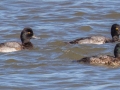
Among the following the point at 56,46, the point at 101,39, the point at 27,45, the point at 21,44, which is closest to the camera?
the point at 56,46

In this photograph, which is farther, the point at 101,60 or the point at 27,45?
the point at 27,45

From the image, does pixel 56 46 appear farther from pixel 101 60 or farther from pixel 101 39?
pixel 101 60

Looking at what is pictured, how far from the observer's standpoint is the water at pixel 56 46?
16.1 m

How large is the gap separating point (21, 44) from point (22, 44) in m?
0.10

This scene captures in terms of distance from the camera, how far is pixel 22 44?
21812mm

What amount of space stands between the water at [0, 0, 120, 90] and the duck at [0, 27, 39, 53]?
0.27m

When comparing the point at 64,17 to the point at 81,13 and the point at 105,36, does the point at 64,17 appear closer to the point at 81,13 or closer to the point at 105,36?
the point at 81,13

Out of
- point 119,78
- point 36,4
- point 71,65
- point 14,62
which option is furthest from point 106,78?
point 36,4

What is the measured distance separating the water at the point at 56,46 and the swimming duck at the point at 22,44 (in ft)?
0.88

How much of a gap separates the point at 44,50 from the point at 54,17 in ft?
21.3

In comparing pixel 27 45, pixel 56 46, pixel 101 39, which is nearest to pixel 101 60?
pixel 56 46

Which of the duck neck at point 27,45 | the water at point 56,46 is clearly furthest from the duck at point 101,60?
the duck neck at point 27,45

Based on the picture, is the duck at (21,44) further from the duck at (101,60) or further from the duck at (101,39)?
the duck at (101,60)

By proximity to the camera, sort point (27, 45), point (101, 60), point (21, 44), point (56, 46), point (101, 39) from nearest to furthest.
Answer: point (101, 60) < point (56, 46) < point (27, 45) < point (21, 44) < point (101, 39)
